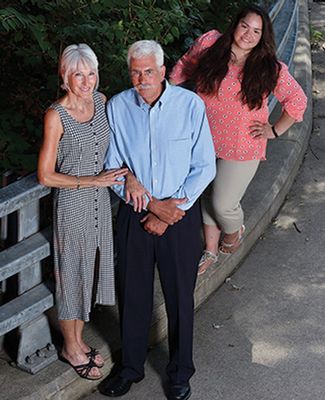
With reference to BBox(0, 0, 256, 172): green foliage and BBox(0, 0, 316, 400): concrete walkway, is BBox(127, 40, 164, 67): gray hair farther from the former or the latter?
BBox(0, 0, 316, 400): concrete walkway

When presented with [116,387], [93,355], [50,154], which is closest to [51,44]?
[50,154]

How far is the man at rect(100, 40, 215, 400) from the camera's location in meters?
4.73

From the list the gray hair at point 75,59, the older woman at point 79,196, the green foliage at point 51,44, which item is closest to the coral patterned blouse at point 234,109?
the older woman at point 79,196

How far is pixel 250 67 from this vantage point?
5.36 m

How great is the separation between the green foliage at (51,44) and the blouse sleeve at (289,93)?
4.50ft

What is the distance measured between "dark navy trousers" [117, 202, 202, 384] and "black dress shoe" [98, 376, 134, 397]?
31 millimetres

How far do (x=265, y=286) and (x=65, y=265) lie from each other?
1.77 m

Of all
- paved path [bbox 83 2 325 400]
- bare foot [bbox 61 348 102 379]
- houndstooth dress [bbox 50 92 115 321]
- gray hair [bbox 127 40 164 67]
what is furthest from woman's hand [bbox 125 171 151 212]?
paved path [bbox 83 2 325 400]

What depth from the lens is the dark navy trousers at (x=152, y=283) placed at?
4922 millimetres

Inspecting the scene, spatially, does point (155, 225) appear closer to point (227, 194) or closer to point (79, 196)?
point (79, 196)

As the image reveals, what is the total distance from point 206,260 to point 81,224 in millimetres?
1470

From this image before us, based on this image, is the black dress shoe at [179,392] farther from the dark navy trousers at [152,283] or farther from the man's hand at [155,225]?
the man's hand at [155,225]

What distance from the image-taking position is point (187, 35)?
7.95 meters

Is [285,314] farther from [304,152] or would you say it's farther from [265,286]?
[304,152]
